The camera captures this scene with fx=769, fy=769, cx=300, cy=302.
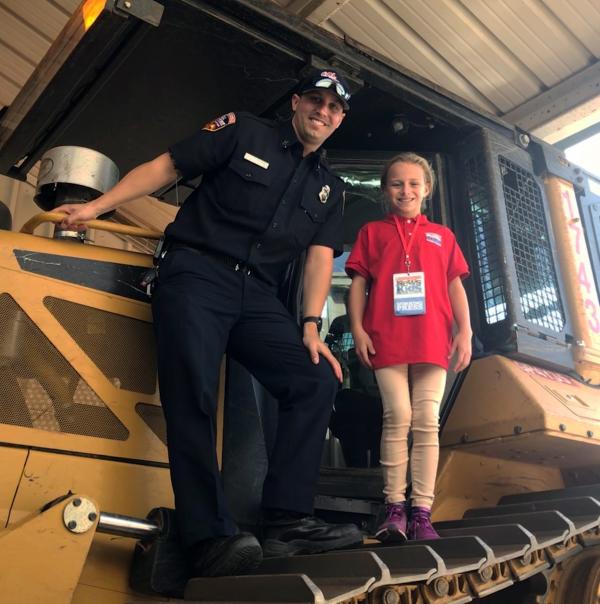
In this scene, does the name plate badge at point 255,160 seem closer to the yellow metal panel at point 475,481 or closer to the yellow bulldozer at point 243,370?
the yellow bulldozer at point 243,370

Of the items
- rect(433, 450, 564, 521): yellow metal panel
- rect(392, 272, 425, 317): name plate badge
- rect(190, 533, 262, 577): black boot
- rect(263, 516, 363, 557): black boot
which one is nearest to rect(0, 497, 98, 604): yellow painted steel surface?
rect(190, 533, 262, 577): black boot

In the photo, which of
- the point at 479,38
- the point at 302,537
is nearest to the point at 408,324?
the point at 302,537

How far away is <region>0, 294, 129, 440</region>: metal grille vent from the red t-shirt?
98 cm

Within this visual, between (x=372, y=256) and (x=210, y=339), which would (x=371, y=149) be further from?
(x=210, y=339)

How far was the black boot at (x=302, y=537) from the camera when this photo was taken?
2.25 metres

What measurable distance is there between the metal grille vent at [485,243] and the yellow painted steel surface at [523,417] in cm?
30

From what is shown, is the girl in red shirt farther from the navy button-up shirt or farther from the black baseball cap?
the black baseball cap

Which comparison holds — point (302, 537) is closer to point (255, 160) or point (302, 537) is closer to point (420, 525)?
point (420, 525)

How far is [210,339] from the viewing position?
237cm

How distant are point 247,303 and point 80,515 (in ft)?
2.92

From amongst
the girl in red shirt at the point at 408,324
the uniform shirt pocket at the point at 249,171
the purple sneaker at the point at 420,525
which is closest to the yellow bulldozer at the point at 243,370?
the purple sneaker at the point at 420,525

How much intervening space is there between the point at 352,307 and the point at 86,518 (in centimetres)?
136

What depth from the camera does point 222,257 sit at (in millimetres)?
2576

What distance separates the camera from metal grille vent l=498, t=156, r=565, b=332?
3.58 m
